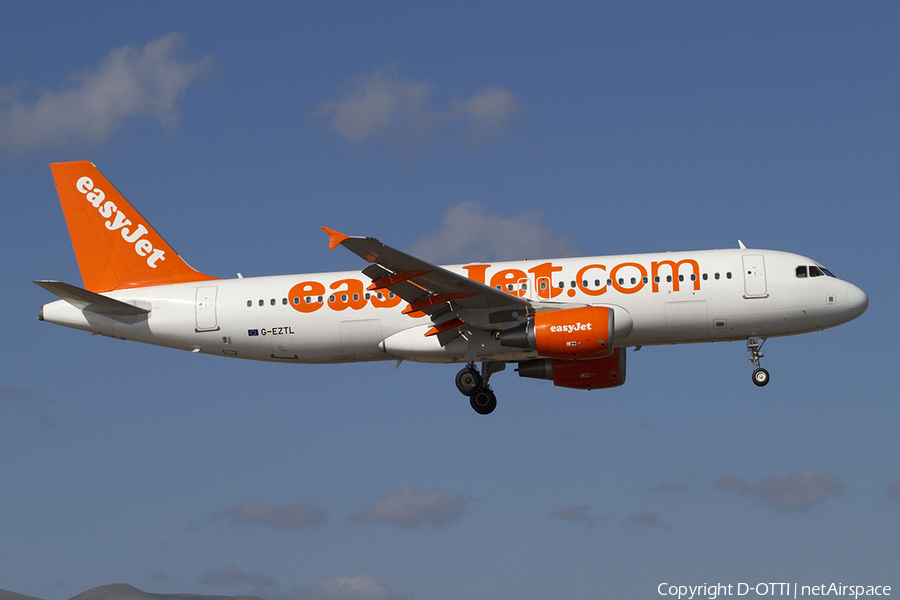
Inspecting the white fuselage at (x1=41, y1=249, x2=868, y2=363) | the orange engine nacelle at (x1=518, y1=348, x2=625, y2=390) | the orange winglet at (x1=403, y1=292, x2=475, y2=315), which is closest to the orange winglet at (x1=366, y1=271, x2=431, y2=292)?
the orange winglet at (x1=403, y1=292, x2=475, y2=315)

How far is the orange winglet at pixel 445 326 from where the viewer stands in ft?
109

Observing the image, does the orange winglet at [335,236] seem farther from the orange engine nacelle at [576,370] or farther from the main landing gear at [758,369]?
the main landing gear at [758,369]

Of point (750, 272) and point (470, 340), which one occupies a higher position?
point (750, 272)

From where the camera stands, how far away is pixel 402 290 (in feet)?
107

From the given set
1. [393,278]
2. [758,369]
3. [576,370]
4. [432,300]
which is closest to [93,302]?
[393,278]

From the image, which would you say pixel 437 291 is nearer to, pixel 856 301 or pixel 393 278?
pixel 393 278

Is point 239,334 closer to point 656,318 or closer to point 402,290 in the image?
point 402,290

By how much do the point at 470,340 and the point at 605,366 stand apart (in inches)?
240

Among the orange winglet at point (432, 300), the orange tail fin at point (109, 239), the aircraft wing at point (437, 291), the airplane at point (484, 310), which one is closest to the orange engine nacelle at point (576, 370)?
the airplane at point (484, 310)

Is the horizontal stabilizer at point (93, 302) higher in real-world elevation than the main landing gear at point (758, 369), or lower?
higher

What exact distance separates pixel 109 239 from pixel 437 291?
1470 centimetres

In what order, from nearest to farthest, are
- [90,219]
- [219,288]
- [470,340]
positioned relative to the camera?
[470,340] < [219,288] < [90,219]

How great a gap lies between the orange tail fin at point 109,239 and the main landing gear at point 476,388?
35.0ft

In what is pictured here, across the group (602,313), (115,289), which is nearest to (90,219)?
(115,289)
